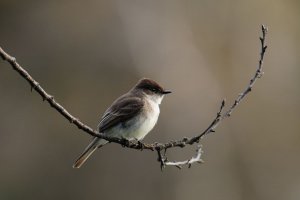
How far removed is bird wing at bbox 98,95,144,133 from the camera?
678cm

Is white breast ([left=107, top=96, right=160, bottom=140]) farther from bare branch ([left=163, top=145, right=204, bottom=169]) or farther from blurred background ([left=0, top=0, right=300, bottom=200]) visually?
blurred background ([left=0, top=0, right=300, bottom=200])

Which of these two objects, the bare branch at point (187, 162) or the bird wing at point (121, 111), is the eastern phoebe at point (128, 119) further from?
the bare branch at point (187, 162)

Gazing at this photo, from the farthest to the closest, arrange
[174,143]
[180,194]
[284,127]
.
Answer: [284,127], [180,194], [174,143]

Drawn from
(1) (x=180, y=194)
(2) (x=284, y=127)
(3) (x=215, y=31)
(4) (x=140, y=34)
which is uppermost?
(4) (x=140, y=34)

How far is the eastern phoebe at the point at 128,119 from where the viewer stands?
675 centimetres

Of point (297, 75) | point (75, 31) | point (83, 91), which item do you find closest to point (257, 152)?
point (297, 75)

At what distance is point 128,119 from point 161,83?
411 inches

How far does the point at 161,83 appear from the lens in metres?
17.3

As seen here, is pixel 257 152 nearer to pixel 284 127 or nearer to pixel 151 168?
pixel 284 127

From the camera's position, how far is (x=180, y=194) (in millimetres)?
15805

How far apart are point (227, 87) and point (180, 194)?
375 centimetres

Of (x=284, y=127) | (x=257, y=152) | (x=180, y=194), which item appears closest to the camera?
(x=180, y=194)

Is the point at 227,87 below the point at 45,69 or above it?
below

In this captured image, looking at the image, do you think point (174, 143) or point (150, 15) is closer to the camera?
point (174, 143)
